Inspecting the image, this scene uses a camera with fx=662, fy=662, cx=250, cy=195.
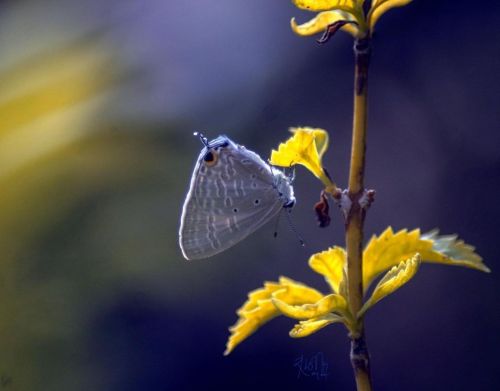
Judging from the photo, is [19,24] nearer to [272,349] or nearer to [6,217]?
[6,217]

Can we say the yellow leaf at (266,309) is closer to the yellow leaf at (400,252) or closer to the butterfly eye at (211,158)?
the yellow leaf at (400,252)

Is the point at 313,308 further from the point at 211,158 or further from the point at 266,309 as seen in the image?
the point at 211,158

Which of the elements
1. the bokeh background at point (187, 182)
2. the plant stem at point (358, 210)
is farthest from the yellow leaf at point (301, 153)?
the bokeh background at point (187, 182)

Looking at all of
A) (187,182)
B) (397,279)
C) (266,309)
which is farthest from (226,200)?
(187,182)

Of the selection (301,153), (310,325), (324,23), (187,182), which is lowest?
(310,325)

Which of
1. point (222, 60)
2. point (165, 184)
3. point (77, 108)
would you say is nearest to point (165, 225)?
point (165, 184)
